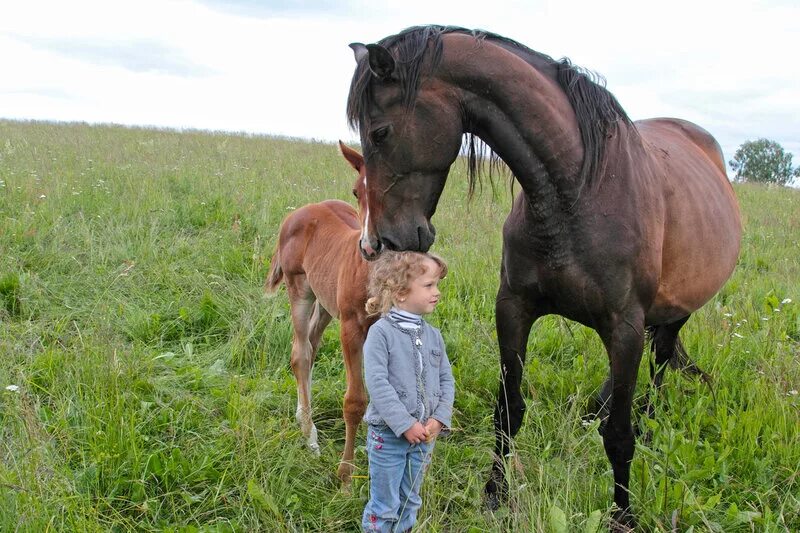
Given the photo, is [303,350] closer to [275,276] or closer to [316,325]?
[316,325]

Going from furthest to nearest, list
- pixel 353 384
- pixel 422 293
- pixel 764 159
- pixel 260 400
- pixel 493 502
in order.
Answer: pixel 764 159 < pixel 260 400 < pixel 353 384 < pixel 493 502 < pixel 422 293

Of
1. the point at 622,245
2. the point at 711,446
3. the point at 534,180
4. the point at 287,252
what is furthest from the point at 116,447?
the point at 711,446

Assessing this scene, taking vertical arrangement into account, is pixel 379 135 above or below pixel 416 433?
above

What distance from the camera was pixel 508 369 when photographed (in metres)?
2.88

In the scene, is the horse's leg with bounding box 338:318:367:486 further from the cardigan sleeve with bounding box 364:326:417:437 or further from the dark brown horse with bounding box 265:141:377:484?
the cardigan sleeve with bounding box 364:326:417:437

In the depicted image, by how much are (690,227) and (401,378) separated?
5.74ft

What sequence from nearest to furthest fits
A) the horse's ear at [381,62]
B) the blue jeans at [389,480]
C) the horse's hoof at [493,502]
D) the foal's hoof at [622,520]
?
the horse's ear at [381,62] → the blue jeans at [389,480] → the foal's hoof at [622,520] → the horse's hoof at [493,502]

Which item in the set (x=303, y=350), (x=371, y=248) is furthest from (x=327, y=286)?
(x=371, y=248)

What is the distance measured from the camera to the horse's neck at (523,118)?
2.32 m

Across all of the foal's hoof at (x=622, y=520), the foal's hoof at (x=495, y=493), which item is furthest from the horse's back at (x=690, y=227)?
the foal's hoof at (x=495, y=493)

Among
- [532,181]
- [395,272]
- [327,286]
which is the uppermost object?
[532,181]

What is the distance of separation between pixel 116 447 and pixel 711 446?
2.80 meters

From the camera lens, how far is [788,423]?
10.1 feet

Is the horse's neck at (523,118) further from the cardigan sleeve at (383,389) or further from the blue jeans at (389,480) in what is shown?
the blue jeans at (389,480)
